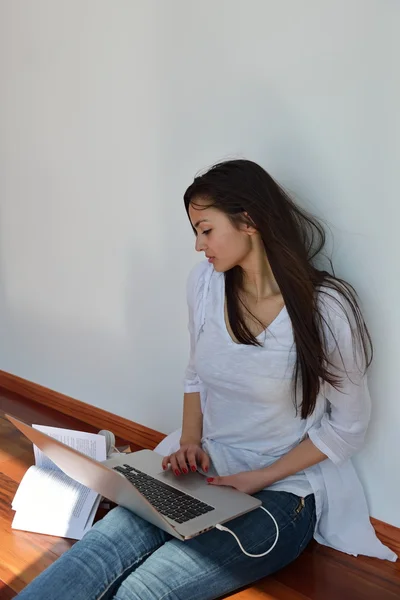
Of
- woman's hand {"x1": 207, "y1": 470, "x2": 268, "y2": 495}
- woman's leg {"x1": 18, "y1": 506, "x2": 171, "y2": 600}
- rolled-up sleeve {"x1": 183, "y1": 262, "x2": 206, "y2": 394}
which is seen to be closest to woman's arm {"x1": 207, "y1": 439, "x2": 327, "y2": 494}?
woman's hand {"x1": 207, "y1": 470, "x2": 268, "y2": 495}

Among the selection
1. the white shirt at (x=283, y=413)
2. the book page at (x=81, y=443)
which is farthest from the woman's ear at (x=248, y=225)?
the book page at (x=81, y=443)

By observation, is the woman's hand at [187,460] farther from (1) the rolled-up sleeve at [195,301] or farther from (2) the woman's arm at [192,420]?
(1) the rolled-up sleeve at [195,301]

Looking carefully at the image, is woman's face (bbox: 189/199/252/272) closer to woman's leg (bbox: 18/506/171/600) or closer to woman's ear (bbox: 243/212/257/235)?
woman's ear (bbox: 243/212/257/235)

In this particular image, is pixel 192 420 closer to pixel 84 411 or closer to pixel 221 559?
pixel 221 559

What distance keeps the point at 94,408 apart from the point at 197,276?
960mm

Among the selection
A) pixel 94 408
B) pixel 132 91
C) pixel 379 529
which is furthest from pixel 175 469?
pixel 132 91

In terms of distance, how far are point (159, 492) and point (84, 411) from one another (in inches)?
42.9

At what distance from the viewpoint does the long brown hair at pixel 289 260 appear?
4.68 feet

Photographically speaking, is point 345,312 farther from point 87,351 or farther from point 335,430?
point 87,351

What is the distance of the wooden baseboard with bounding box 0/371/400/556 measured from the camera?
225cm

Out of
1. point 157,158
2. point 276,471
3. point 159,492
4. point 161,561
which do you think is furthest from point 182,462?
point 157,158

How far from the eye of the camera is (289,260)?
4.71ft

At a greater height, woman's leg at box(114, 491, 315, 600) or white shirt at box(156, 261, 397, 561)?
white shirt at box(156, 261, 397, 561)

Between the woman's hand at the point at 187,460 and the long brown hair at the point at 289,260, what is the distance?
275 mm
